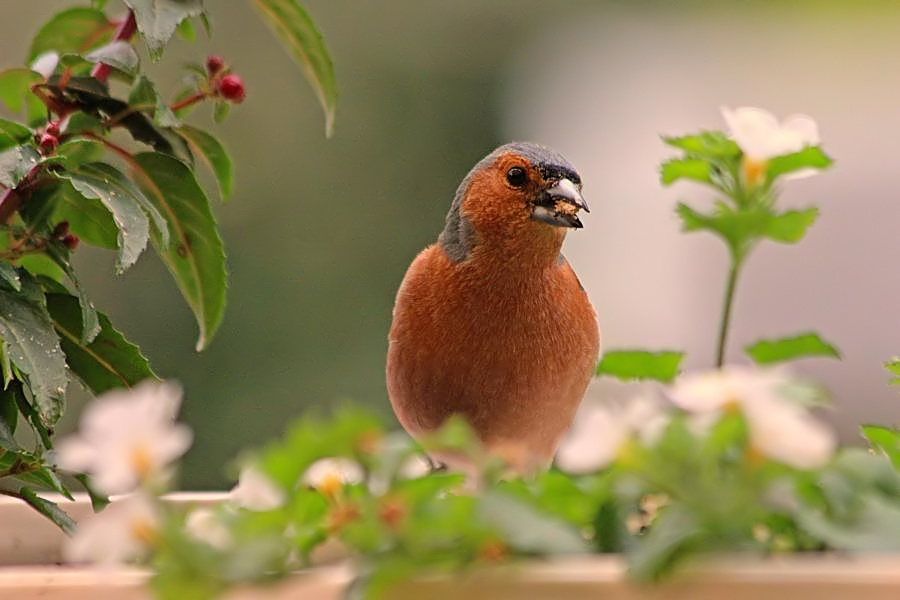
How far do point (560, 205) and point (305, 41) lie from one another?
0.99 ft

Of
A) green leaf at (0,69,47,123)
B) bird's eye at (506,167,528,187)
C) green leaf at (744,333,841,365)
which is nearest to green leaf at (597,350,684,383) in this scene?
green leaf at (744,333,841,365)

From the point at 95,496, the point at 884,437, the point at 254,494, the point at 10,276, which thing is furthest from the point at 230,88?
the point at 884,437

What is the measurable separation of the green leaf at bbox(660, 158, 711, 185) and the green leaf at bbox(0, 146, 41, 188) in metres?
0.51

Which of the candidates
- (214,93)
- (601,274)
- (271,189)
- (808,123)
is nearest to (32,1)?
(271,189)

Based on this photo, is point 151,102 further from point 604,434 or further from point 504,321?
point 604,434

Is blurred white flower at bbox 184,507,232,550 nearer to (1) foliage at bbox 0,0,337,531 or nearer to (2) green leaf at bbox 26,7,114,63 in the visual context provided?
(1) foliage at bbox 0,0,337,531

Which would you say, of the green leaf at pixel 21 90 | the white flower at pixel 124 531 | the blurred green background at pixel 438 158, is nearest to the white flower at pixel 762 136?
the white flower at pixel 124 531

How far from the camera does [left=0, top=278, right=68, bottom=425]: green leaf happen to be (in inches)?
34.6

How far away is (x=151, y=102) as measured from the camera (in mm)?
1008

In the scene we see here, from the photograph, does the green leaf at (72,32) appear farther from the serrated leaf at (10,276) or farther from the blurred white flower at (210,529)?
the blurred white flower at (210,529)

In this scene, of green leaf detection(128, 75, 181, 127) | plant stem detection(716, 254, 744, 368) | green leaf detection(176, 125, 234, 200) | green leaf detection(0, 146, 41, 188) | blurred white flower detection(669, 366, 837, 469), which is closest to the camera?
blurred white flower detection(669, 366, 837, 469)

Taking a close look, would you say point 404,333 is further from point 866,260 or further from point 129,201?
point 866,260

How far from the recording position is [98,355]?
1.02 m

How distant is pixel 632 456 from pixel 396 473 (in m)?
0.10
